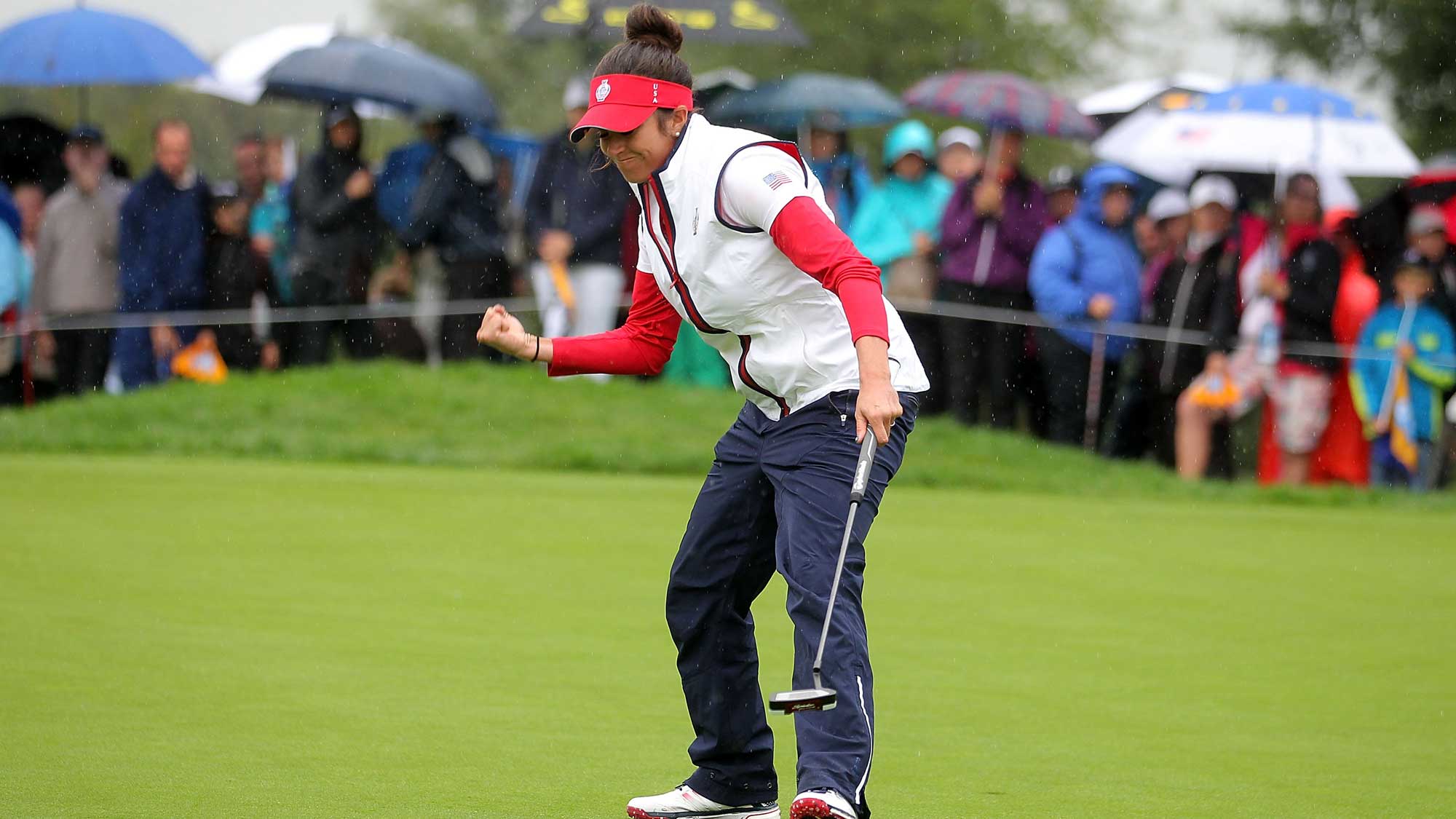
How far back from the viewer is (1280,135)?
13.9 metres

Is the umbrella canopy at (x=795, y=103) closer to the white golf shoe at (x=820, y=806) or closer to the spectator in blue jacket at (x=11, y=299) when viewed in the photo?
the spectator in blue jacket at (x=11, y=299)

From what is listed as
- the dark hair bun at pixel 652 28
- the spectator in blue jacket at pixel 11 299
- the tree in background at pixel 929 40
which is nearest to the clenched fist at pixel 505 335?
the dark hair bun at pixel 652 28

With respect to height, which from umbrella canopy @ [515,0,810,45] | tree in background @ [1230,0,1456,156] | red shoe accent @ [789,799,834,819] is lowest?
red shoe accent @ [789,799,834,819]

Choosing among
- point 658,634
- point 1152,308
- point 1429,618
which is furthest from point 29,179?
point 1429,618

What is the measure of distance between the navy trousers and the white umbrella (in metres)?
12.9

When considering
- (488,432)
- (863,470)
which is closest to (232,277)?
(488,432)

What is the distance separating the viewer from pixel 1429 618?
8.73 m

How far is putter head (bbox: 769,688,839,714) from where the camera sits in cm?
436

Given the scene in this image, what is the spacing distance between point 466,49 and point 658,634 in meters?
38.1

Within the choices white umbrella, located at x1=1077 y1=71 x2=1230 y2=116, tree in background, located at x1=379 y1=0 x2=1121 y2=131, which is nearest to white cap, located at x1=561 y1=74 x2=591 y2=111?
white umbrella, located at x1=1077 y1=71 x2=1230 y2=116

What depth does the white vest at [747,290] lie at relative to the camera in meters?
4.65

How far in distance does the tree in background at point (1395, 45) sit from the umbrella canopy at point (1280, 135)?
338 inches

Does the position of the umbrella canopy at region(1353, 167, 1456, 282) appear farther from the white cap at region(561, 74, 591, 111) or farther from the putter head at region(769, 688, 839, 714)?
the putter head at region(769, 688, 839, 714)

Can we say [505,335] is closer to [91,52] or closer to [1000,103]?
[1000,103]
